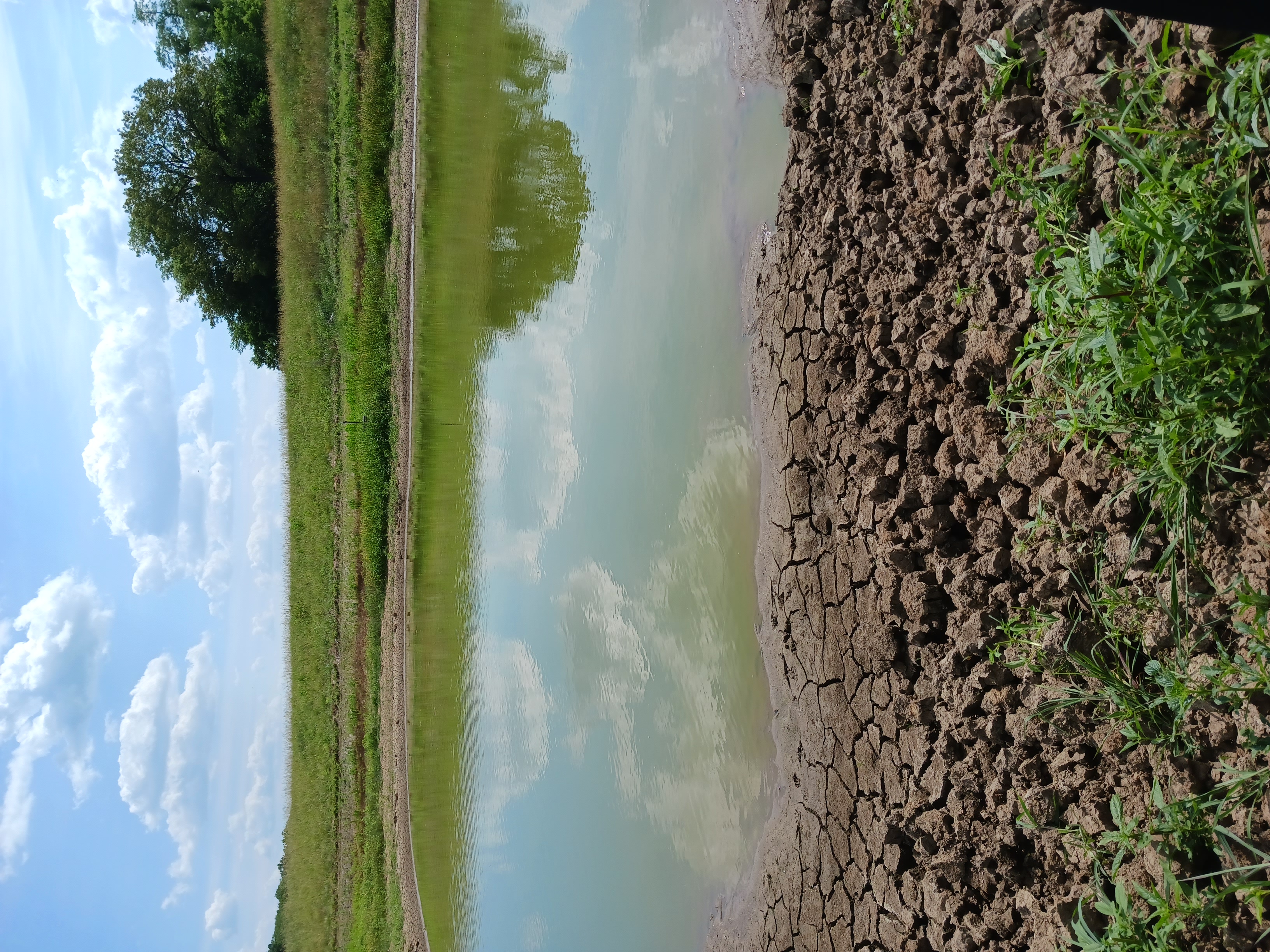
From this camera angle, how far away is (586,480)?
579 centimetres

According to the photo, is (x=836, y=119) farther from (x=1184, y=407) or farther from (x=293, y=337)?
(x=293, y=337)

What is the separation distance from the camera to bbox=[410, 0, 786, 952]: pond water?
15.7 ft

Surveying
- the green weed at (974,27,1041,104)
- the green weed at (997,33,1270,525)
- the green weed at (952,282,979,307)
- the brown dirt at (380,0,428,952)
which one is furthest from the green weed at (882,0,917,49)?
the brown dirt at (380,0,428,952)

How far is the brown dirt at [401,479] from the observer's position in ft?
23.3

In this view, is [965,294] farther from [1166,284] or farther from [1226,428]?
[1226,428]

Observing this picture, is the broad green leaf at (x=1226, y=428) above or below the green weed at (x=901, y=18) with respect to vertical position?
below

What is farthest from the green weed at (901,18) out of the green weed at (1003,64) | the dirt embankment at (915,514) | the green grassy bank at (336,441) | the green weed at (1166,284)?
the green grassy bank at (336,441)

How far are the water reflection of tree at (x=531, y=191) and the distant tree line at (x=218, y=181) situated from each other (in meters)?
5.44

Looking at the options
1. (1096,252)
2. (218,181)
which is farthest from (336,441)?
(1096,252)

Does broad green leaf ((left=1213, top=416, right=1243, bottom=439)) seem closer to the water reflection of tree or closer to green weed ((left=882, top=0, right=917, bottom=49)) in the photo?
green weed ((left=882, top=0, right=917, bottom=49))

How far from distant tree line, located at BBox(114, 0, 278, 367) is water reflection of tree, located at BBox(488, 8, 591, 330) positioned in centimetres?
544

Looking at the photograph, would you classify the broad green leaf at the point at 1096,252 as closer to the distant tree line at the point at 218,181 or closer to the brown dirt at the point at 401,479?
the brown dirt at the point at 401,479

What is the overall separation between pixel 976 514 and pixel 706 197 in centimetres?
260

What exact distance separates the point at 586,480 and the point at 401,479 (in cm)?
229
